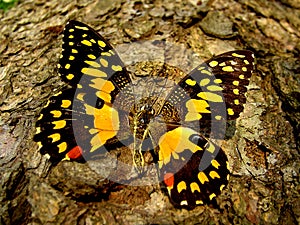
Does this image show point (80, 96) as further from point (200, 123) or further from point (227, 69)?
point (227, 69)

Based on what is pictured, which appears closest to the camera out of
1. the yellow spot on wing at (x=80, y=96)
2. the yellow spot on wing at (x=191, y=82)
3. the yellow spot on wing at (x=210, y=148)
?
the yellow spot on wing at (x=210, y=148)

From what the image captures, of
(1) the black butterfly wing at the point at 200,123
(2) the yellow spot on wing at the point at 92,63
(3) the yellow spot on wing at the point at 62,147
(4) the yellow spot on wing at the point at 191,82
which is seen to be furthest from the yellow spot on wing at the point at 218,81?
(3) the yellow spot on wing at the point at 62,147

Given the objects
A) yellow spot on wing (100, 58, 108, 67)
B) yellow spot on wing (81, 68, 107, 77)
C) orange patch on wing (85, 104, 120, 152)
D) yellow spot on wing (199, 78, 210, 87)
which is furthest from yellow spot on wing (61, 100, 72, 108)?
yellow spot on wing (199, 78, 210, 87)

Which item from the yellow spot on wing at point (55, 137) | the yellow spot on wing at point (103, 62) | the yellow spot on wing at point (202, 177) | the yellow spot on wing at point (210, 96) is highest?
the yellow spot on wing at point (103, 62)

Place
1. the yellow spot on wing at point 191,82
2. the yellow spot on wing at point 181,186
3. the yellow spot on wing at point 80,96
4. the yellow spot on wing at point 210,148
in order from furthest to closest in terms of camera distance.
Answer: the yellow spot on wing at point 191,82 → the yellow spot on wing at point 80,96 → the yellow spot on wing at point 210,148 → the yellow spot on wing at point 181,186

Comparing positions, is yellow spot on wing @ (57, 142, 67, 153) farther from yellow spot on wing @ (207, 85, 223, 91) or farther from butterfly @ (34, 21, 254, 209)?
yellow spot on wing @ (207, 85, 223, 91)

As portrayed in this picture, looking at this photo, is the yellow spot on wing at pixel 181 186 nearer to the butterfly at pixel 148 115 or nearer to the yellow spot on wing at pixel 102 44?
the butterfly at pixel 148 115

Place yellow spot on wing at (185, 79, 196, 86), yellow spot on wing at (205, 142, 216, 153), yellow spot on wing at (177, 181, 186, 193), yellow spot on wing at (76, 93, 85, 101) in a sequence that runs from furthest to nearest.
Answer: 1. yellow spot on wing at (185, 79, 196, 86)
2. yellow spot on wing at (76, 93, 85, 101)
3. yellow spot on wing at (205, 142, 216, 153)
4. yellow spot on wing at (177, 181, 186, 193)
